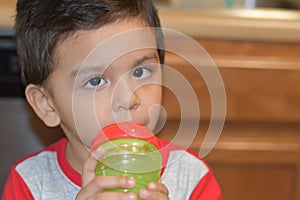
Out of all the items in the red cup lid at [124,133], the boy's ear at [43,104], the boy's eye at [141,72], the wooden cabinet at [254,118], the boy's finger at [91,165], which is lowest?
the wooden cabinet at [254,118]

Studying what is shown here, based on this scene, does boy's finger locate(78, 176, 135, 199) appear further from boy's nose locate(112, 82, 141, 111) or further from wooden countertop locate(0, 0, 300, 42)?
wooden countertop locate(0, 0, 300, 42)

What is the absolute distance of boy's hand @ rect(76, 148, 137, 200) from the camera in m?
0.78

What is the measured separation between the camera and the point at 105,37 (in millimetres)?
951

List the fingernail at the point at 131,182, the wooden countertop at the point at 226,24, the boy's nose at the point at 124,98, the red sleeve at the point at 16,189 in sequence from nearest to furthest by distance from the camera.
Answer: the fingernail at the point at 131,182, the boy's nose at the point at 124,98, the red sleeve at the point at 16,189, the wooden countertop at the point at 226,24

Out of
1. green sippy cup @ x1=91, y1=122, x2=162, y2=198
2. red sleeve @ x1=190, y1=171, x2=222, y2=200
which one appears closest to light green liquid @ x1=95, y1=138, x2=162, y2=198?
green sippy cup @ x1=91, y1=122, x2=162, y2=198

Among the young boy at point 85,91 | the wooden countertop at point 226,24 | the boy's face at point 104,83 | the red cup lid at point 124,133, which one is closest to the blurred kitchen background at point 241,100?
the wooden countertop at point 226,24

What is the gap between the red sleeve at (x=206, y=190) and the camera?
41.8 inches

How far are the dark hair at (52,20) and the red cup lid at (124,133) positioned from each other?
192 millimetres

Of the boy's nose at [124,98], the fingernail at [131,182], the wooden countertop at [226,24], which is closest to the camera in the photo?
the fingernail at [131,182]

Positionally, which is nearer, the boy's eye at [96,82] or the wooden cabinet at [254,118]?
the boy's eye at [96,82]

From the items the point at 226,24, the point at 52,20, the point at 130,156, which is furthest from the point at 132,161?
the point at 226,24

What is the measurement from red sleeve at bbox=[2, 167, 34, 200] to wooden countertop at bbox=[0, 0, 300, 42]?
306 mm

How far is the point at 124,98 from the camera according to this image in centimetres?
89

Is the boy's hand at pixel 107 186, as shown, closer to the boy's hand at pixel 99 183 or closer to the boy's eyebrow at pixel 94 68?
the boy's hand at pixel 99 183
